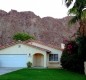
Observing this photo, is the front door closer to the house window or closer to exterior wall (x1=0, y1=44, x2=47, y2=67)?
exterior wall (x1=0, y1=44, x2=47, y2=67)

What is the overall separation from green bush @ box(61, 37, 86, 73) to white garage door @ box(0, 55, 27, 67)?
8.32 m

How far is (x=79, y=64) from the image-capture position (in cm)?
3938

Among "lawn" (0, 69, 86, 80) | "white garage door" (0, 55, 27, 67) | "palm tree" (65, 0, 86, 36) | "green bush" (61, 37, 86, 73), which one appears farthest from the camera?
"white garage door" (0, 55, 27, 67)

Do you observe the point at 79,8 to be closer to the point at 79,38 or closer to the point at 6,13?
the point at 79,38

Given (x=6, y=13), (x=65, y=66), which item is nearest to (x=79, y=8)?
(x=65, y=66)

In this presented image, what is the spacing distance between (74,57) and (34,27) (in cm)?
6410

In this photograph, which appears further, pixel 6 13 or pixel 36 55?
pixel 6 13

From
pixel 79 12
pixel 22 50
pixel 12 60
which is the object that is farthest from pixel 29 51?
pixel 79 12

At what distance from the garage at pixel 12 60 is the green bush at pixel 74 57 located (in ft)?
27.2

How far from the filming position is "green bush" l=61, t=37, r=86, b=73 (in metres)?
38.3

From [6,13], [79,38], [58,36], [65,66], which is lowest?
[65,66]

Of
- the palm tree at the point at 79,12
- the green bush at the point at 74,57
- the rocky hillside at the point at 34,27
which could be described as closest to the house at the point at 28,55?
the green bush at the point at 74,57

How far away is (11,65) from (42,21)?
5933 centimetres

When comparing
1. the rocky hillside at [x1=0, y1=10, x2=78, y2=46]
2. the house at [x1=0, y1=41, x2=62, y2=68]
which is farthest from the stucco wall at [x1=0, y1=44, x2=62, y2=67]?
the rocky hillside at [x1=0, y1=10, x2=78, y2=46]
